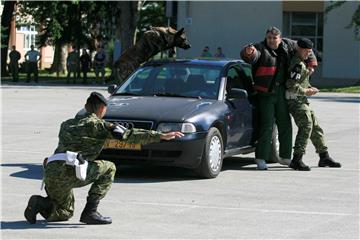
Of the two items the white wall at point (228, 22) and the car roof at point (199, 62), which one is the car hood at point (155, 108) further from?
the white wall at point (228, 22)

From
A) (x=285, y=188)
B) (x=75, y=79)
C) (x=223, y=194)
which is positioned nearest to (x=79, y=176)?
(x=223, y=194)

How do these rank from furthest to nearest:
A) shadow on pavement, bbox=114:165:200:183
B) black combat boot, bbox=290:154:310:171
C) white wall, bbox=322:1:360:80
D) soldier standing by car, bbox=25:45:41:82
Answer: white wall, bbox=322:1:360:80 → soldier standing by car, bbox=25:45:41:82 → black combat boot, bbox=290:154:310:171 → shadow on pavement, bbox=114:165:200:183

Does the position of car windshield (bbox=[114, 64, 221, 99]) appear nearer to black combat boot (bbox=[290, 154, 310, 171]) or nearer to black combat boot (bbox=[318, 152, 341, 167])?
black combat boot (bbox=[290, 154, 310, 171])

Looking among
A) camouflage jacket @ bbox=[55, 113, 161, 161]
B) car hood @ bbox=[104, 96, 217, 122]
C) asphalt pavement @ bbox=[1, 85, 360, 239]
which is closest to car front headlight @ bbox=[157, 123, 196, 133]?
car hood @ bbox=[104, 96, 217, 122]

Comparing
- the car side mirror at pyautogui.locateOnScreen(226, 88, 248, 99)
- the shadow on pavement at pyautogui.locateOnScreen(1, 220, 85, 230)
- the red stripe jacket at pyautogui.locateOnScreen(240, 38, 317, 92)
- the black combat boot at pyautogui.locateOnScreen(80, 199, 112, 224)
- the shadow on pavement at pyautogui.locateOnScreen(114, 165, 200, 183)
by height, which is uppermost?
the red stripe jacket at pyautogui.locateOnScreen(240, 38, 317, 92)

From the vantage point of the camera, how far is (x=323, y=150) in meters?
14.1

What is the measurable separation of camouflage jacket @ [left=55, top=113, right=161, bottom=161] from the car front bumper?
119 inches

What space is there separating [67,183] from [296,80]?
215 inches

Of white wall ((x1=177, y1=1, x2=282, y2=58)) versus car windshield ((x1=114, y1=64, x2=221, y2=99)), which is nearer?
→ car windshield ((x1=114, y1=64, x2=221, y2=99))

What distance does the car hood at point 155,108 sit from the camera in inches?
481

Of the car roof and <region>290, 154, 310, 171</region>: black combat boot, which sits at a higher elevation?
the car roof

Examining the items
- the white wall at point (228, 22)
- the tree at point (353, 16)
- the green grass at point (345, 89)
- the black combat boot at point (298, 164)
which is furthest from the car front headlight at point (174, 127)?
the white wall at point (228, 22)

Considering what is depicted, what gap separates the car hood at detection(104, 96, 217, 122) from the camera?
40.1 feet

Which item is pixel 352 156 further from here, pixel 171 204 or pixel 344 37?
pixel 344 37
